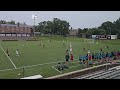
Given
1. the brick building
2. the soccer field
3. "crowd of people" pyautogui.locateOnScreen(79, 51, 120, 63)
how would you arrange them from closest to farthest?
the soccer field → "crowd of people" pyautogui.locateOnScreen(79, 51, 120, 63) → the brick building

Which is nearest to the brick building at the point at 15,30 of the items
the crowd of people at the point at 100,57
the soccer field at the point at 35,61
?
the soccer field at the point at 35,61

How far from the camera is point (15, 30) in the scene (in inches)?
1467

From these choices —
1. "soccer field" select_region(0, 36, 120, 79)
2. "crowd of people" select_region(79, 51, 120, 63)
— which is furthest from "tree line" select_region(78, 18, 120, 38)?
"crowd of people" select_region(79, 51, 120, 63)

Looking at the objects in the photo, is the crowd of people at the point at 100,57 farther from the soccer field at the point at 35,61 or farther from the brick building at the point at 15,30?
the brick building at the point at 15,30

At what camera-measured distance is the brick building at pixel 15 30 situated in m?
36.4

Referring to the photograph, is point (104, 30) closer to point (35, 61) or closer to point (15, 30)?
point (35, 61)

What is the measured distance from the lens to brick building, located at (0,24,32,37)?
36.4 meters

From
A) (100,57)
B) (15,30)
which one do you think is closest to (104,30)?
(100,57)

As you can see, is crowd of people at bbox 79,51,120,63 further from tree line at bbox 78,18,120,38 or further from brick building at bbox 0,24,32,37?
brick building at bbox 0,24,32,37
